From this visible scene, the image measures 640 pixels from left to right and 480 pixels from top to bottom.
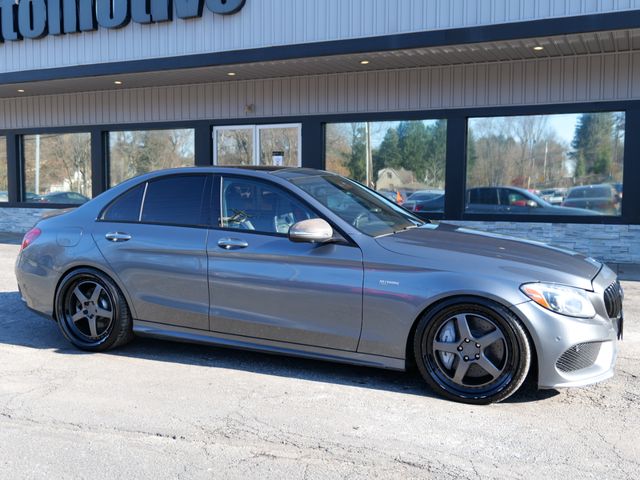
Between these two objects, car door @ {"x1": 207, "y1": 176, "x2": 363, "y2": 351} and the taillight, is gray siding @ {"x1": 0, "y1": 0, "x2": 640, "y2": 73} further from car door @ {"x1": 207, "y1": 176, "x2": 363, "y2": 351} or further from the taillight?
the taillight

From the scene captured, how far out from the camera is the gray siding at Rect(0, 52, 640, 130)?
9.98 metres

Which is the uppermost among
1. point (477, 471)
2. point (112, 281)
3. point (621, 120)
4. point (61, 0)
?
point (61, 0)

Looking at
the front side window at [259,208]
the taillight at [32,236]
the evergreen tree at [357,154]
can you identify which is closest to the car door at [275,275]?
the front side window at [259,208]

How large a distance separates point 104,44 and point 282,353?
30.8 ft

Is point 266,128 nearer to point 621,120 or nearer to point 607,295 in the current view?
point 621,120

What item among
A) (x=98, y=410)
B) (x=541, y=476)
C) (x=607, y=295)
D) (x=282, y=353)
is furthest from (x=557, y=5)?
(x=98, y=410)

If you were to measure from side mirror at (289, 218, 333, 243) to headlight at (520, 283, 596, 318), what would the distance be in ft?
4.42

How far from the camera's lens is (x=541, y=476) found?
10.4ft

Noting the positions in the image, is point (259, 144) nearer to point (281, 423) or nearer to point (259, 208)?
point (259, 208)

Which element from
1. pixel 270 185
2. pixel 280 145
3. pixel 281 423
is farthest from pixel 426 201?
pixel 281 423

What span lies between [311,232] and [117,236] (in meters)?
1.83

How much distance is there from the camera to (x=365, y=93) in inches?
456

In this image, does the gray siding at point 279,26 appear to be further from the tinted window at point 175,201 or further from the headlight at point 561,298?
the headlight at point 561,298

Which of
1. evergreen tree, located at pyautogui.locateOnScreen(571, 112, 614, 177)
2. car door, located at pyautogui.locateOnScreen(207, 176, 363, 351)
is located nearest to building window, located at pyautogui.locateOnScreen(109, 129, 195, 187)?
evergreen tree, located at pyautogui.locateOnScreen(571, 112, 614, 177)
